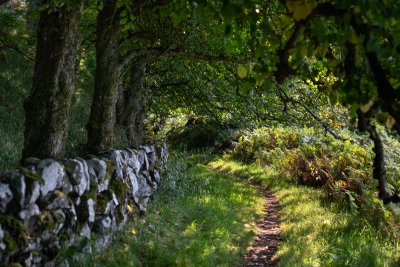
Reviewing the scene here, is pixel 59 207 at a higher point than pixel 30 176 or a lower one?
lower

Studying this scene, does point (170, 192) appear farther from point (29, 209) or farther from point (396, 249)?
point (29, 209)

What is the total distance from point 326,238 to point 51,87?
6.21 meters

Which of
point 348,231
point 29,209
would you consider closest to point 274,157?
point 348,231

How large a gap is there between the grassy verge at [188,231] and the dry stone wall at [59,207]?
1.27ft

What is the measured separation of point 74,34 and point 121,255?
3.49 m

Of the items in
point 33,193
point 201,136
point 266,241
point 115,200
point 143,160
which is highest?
point 201,136

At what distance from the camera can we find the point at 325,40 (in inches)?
97.7

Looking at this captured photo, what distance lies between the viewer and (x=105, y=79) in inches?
342

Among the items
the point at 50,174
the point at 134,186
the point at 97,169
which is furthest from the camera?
the point at 134,186

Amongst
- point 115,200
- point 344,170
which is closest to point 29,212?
point 115,200

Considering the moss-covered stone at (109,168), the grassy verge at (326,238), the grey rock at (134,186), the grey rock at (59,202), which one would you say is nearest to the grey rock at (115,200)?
the moss-covered stone at (109,168)

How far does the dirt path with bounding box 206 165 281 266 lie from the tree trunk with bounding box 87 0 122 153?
151 inches

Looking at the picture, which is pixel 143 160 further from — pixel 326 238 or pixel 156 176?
pixel 326 238

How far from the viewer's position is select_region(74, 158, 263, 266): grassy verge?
6438mm
